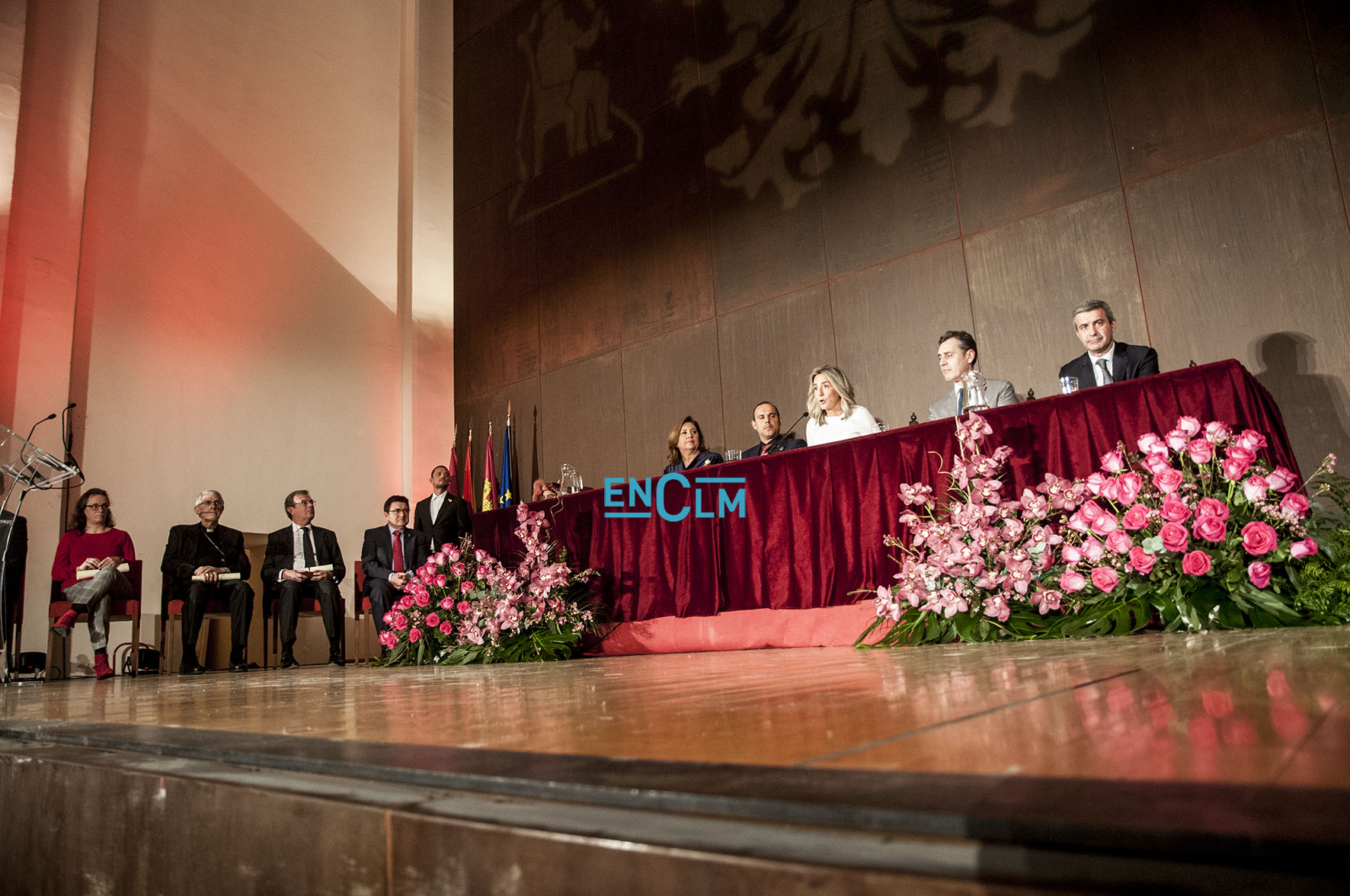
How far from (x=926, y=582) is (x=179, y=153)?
7166mm

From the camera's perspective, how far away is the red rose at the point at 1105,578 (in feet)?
7.58

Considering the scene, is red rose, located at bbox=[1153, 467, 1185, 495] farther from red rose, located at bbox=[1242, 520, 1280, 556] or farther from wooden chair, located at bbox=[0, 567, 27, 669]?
wooden chair, located at bbox=[0, 567, 27, 669]

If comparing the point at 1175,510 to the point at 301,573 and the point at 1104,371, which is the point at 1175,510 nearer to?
the point at 1104,371

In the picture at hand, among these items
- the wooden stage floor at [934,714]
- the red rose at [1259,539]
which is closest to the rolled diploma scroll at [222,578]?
the wooden stage floor at [934,714]

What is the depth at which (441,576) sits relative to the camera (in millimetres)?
4086

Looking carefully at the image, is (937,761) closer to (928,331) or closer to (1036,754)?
(1036,754)

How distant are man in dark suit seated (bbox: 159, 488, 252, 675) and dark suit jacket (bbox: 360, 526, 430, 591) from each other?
0.79 m

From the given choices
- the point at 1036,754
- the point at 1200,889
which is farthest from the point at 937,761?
the point at 1200,889

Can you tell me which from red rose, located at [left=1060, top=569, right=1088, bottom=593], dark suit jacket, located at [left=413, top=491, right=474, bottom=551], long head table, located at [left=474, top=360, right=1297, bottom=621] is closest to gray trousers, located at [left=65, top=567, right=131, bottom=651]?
dark suit jacket, located at [left=413, top=491, right=474, bottom=551]

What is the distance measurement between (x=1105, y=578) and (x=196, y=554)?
516cm

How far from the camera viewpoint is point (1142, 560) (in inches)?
88.6

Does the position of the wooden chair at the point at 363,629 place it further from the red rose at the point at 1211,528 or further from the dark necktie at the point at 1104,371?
the red rose at the point at 1211,528

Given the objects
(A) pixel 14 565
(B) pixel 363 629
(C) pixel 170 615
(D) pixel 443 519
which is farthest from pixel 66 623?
(B) pixel 363 629

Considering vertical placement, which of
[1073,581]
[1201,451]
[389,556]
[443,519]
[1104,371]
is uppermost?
[1104,371]
